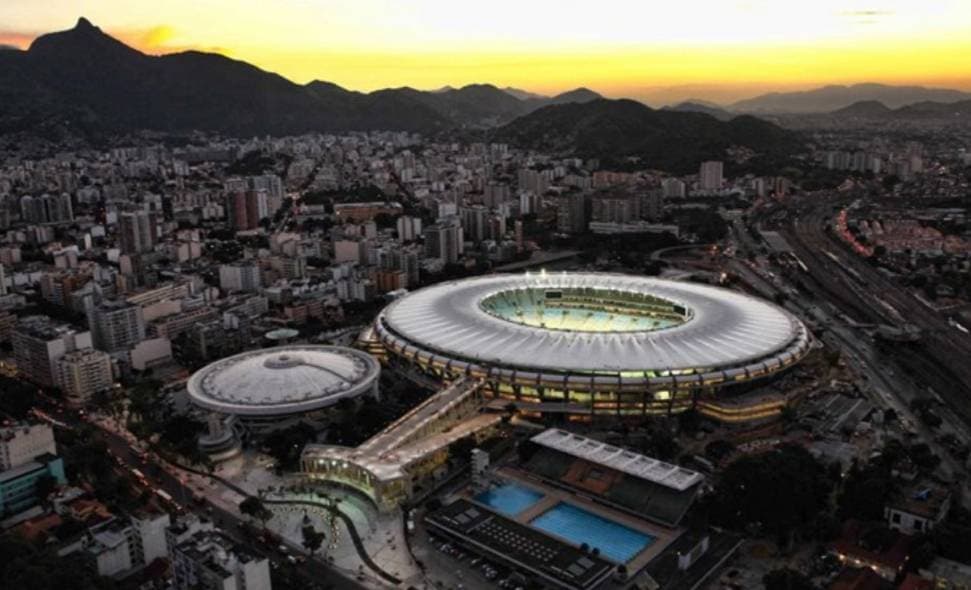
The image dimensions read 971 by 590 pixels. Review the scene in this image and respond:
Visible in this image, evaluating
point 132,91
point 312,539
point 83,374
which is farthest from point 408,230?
point 132,91

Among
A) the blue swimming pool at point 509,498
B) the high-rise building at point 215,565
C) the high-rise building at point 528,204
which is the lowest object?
the blue swimming pool at point 509,498

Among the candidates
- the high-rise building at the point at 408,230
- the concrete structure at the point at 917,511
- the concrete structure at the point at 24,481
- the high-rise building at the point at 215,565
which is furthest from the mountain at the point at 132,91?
the concrete structure at the point at 917,511

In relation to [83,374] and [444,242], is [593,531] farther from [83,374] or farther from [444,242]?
[444,242]

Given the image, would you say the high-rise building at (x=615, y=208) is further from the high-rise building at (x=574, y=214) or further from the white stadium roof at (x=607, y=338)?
the white stadium roof at (x=607, y=338)

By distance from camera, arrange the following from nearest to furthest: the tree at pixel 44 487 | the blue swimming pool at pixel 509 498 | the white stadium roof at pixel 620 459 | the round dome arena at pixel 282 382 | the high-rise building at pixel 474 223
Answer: the white stadium roof at pixel 620 459
the blue swimming pool at pixel 509 498
the tree at pixel 44 487
the round dome arena at pixel 282 382
the high-rise building at pixel 474 223

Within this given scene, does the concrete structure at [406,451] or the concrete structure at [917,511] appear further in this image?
the concrete structure at [406,451]

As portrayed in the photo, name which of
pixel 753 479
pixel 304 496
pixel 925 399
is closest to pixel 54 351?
pixel 304 496
